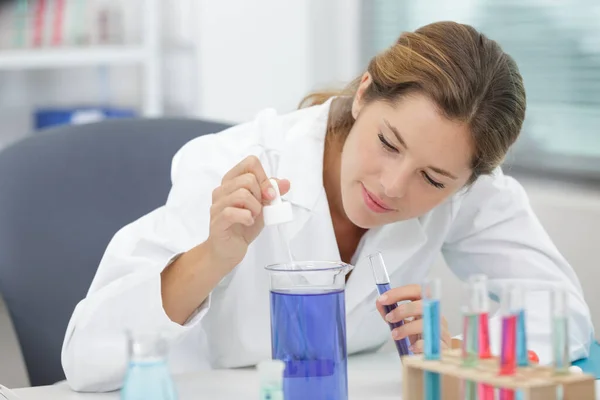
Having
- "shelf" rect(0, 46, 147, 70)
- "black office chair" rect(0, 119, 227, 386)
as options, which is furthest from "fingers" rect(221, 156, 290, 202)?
"shelf" rect(0, 46, 147, 70)

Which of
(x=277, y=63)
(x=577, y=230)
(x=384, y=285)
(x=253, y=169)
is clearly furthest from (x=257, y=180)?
(x=277, y=63)

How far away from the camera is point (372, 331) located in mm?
1503

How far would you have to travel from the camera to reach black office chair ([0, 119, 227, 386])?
1658 mm

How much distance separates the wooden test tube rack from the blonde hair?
1.55ft

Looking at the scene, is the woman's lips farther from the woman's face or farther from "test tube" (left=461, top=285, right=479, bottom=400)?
"test tube" (left=461, top=285, right=479, bottom=400)

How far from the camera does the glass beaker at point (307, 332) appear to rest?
3.29 feet

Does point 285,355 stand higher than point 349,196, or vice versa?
point 349,196

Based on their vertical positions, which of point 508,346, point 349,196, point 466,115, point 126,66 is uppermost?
point 126,66

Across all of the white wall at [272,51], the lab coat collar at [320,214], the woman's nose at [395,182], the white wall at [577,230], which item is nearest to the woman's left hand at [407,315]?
the woman's nose at [395,182]

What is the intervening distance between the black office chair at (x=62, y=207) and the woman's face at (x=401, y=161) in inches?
22.3

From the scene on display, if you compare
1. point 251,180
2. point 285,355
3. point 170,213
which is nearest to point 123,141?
point 170,213

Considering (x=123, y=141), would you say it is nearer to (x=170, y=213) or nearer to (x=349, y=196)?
(x=170, y=213)

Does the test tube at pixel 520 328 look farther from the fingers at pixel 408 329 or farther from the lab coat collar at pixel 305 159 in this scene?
the lab coat collar at pixel 305 159

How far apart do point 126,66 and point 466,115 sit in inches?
90.7
